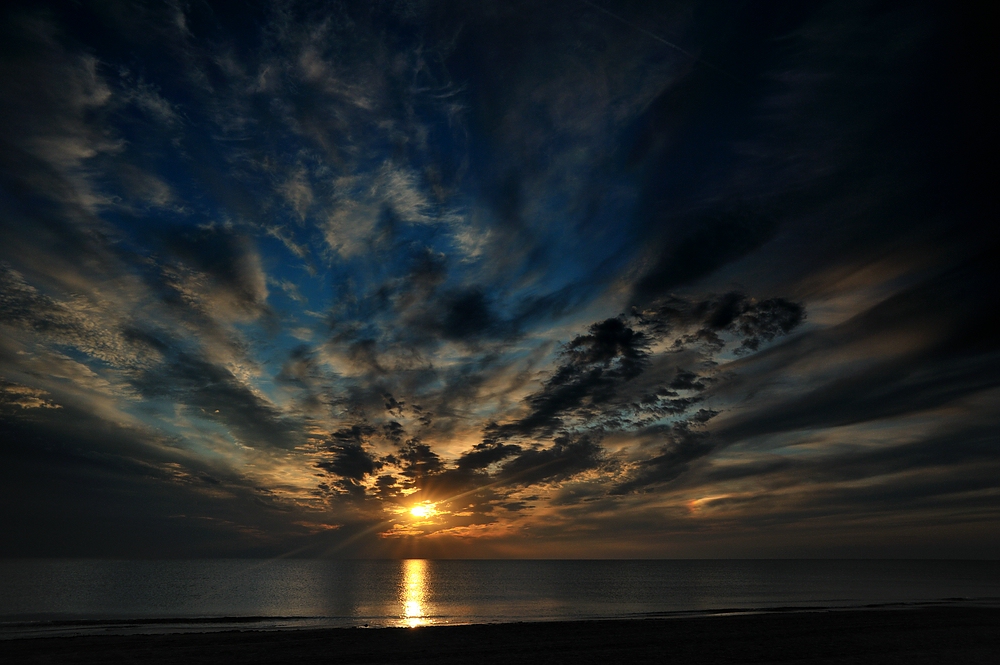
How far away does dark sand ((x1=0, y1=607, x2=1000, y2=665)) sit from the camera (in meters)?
26.1

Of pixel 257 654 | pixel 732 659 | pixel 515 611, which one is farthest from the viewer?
pixel 515 611

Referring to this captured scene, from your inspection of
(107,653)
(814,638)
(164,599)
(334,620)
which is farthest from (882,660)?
(164,599)

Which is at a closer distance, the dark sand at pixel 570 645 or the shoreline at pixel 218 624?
the dark sand at pixel 570 645

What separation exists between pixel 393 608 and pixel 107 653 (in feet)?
157

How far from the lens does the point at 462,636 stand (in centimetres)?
3309

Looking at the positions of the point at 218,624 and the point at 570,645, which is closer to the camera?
the point at 570,645

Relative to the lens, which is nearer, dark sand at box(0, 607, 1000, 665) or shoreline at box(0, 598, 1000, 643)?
dark sand at box(0, 607, 1000, 665)

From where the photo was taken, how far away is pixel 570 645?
96.2ft

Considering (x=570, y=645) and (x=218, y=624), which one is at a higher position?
(x=218, y=624)

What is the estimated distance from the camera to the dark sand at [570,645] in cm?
2606

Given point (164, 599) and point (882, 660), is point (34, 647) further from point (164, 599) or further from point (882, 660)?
point (164, 599)

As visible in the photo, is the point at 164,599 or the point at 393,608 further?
the point at 164,599

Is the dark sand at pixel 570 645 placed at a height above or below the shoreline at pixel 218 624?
below

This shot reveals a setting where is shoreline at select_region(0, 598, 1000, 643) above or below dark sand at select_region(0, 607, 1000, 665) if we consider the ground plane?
above
